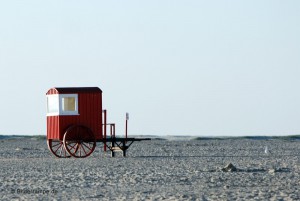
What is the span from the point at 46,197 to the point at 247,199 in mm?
4875

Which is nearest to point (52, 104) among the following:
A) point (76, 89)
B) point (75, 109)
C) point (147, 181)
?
point (75, 109)

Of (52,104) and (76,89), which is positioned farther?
(52,104)

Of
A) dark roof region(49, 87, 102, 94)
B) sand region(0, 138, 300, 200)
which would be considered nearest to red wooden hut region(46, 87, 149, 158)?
dark roof region(49, 87, 102, 94)

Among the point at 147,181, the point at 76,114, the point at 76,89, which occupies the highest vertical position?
the point at 76,89

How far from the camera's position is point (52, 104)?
4031cm

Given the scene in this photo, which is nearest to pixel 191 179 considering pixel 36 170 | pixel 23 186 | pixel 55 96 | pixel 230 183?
pixel 230 183

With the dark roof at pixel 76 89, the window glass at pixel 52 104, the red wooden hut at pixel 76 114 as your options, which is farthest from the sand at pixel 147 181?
the dark roof at pixel 76 89

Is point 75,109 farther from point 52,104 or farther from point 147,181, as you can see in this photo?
point 147,181

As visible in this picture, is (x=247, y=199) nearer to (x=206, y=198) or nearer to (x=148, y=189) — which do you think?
(x=206, y=198)

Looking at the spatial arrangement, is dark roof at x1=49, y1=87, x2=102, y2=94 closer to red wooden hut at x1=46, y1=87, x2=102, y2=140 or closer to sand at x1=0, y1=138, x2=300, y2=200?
red wooden hut at x1=46, y1=87, x2=102, y2=140

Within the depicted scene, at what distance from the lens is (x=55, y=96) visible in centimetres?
3991

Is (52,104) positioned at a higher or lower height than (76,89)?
lower

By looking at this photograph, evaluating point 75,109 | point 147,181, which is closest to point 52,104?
point 75,109

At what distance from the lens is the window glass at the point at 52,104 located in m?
39.8
